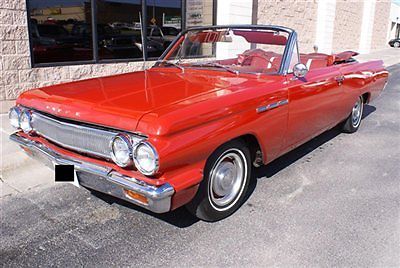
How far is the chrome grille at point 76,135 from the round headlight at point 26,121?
0.13 m

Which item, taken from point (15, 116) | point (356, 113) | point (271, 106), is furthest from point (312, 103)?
point (15, 116)

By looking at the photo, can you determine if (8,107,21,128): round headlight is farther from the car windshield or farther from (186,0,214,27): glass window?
(186,0,214,27): glass window

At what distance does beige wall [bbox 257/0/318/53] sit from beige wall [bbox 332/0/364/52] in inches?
153

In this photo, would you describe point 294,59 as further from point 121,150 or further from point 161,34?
point 161,34

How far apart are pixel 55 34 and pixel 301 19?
34.6 ft

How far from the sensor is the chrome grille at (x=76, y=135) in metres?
2.55

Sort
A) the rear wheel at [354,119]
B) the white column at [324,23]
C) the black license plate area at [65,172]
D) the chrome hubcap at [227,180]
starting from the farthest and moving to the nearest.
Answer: the white column at [324,23] → the rear wheel at [354,119] → the chrome hubcap at [227,180] → the black license plate area at [65,172]

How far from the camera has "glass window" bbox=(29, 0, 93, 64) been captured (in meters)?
6.27

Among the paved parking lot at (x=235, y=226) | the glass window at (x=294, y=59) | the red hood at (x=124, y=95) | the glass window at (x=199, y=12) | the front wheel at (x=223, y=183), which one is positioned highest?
the glass window at (x=199, y=12)

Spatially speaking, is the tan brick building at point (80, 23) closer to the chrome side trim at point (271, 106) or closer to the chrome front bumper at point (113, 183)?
the chrome front bumper at point (113, 183)

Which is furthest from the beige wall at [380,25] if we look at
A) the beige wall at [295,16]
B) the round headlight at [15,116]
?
the round headlight at [15,116]

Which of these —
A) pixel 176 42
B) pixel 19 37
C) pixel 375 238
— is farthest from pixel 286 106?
pixel 19 37

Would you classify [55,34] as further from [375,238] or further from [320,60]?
[375,238]

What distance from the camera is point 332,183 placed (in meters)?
3.85
